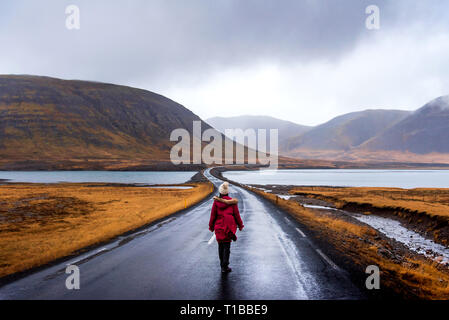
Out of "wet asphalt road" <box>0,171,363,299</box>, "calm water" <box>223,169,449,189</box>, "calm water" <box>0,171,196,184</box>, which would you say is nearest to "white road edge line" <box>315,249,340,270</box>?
"wet asphalt road" <box>0,171,363,299</box>

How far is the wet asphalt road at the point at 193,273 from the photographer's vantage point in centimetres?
657

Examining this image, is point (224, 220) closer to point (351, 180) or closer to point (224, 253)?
point (224, 253)

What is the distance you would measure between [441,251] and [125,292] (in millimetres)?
15731

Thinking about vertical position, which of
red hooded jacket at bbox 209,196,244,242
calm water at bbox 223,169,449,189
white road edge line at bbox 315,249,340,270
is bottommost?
calm water at bbox 223,169,449,189

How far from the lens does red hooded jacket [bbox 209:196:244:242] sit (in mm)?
7676

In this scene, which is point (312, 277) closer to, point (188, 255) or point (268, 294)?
point (268, 294)

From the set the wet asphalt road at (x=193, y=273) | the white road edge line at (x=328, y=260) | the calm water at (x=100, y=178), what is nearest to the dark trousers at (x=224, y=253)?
the wet asphalt road at (x=193, y=273)

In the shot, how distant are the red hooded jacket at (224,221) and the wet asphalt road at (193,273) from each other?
1.03 meters

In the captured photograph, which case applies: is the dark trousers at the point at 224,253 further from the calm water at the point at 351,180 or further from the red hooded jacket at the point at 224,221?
the calm water at the point at 351,180

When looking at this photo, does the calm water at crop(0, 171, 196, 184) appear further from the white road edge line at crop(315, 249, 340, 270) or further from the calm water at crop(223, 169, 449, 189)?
the white road edge line at crop(315, 249, 340, 270)

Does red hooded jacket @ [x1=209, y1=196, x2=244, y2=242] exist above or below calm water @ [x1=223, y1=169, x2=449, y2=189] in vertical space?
above
